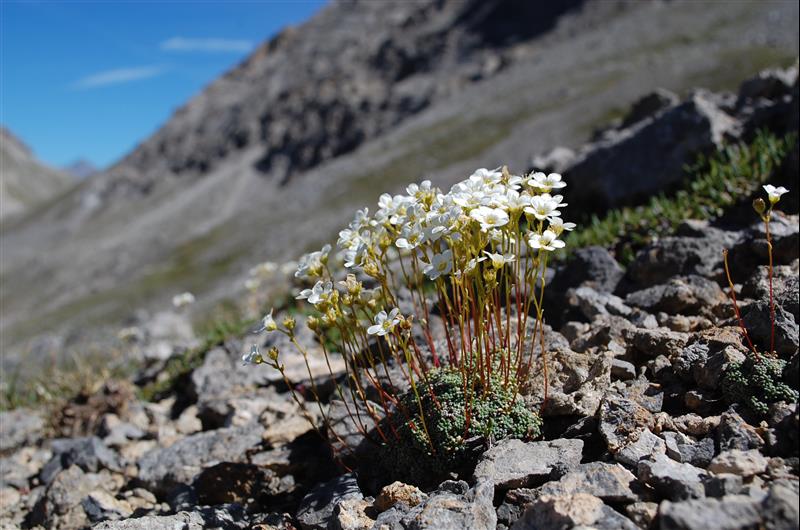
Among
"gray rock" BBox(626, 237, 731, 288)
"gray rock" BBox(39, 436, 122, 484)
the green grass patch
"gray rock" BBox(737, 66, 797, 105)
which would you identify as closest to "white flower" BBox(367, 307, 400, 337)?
"gray rock" BBox(626, 237, 731, 288)

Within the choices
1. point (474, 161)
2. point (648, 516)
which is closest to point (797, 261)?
point (648, 516)

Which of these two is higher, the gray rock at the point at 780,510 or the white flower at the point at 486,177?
the white flower at the point at 486,177

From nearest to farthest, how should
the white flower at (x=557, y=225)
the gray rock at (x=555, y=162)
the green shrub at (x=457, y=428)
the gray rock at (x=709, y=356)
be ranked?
the white flower at (x=557, y=225) < the gray rock at (x=709, y=356) < the green shrub at (x=457, y=428) < the gray rock at (x=555, y=162)

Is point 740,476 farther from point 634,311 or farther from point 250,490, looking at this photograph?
point 250,490

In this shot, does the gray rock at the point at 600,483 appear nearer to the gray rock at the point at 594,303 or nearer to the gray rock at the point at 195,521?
the gray rock at the point at 195,521

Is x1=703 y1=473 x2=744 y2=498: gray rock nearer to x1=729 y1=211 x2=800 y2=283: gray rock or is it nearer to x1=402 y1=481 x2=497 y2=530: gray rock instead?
x1=402 y1=481 x2=497 y2=530: gray rock

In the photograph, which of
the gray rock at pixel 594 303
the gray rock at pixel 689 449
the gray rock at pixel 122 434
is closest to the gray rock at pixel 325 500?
the gray rock at pixel 689 449

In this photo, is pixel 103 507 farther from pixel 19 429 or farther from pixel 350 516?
pixel 19 429
